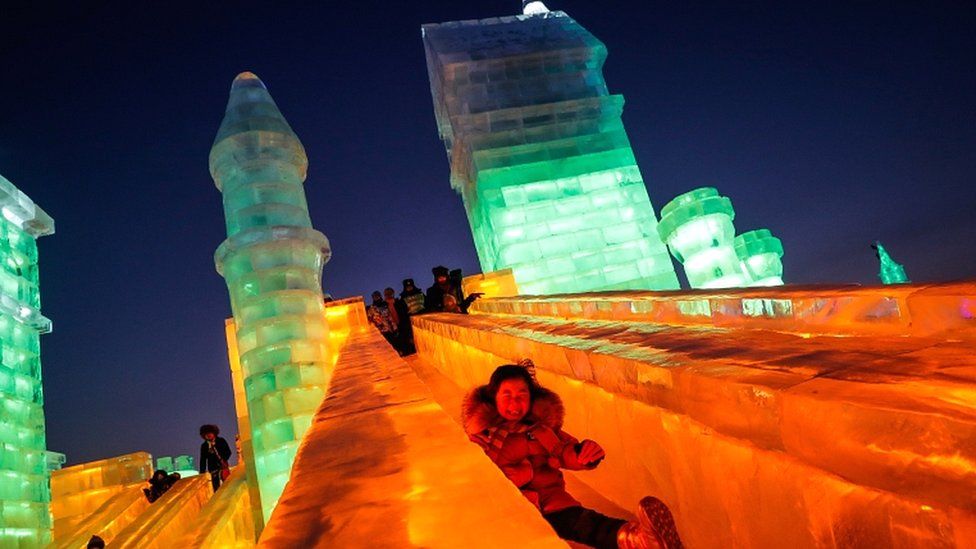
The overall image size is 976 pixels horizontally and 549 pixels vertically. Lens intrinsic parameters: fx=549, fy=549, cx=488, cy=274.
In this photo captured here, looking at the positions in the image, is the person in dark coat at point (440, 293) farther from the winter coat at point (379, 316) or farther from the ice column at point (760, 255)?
the ice column at point (760, 255)

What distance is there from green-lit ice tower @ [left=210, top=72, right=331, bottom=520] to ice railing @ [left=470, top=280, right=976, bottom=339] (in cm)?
499

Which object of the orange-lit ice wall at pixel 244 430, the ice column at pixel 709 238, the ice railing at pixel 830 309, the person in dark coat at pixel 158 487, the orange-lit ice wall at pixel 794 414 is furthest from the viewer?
the ice column at pixel 709 238

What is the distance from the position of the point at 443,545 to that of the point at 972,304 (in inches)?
80.8

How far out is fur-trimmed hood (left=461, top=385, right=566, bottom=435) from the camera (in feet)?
8.92

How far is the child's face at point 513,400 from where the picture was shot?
107 inches

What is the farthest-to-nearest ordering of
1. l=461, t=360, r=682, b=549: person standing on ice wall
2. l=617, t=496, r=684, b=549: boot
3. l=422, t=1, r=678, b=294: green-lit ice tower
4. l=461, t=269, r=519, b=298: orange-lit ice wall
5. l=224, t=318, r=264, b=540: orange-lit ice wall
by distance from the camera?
1. l=422, t=1, r=678, b=294: green-lit ice tower
2. l=461, t=269, r=519, b=298: orange-lit ice wall
3. l=224, t=318, r=264, b=540: orange-lit ice wall
4. l=461, t=360, r=682, b=549: person standing on ice wall
5. l=617, t=496, r=684, b=549: boot

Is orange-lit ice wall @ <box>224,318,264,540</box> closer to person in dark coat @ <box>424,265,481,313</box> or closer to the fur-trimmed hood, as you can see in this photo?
person in dark coat @ <box>424,265,481,313</box>

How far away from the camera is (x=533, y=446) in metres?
2.61

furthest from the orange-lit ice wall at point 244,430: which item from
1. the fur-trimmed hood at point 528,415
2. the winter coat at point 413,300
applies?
the fur-trimmed hood at point 528,415

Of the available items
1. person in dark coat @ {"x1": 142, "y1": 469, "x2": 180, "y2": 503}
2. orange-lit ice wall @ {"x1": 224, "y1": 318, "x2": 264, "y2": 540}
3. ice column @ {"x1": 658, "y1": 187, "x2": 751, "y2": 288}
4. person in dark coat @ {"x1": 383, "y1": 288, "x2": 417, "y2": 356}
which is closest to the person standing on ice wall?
orange-lit ice wall @ {"x1": 224, "y1": 318, "x2": 264, "y2": 540}

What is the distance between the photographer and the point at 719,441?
75.8 inches

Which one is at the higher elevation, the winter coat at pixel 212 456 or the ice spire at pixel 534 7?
the ice spire at pixel 534 7

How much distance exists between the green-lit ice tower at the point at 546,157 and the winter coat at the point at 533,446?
12.4 metres

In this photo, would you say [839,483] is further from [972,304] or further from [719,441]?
[972,304]
